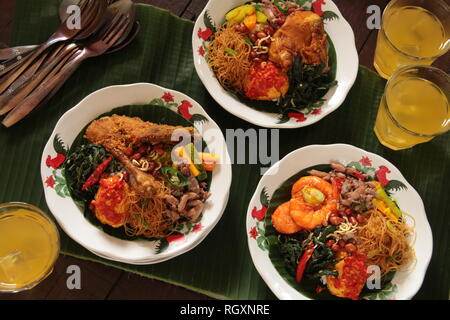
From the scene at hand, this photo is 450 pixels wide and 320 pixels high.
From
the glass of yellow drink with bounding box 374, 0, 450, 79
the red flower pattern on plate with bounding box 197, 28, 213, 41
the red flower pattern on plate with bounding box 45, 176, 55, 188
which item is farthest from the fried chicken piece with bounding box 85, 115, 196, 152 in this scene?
the glass of yellow drink with bounding box 374, 0, 450, 79

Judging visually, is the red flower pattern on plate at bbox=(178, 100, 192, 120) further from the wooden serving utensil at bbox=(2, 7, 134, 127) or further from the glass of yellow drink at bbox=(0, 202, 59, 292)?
the glass of yellow drink at bbox=(0, 202, 59, 292)

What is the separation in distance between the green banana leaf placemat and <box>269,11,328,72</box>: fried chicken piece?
0.46 meters

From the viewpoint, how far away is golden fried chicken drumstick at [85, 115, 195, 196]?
3139mm

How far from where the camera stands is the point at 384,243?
3102mm

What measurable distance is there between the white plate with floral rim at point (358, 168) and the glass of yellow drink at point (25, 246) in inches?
52.0

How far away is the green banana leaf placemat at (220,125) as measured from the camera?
3.23 metres

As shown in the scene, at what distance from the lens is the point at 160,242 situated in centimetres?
313

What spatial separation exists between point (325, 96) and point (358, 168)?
56 centimetres

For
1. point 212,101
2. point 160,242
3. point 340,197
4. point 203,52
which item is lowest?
point 160,242

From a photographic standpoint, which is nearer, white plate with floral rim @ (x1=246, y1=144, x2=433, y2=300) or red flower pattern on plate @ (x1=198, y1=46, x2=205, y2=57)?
white plate with floral rim @ (x1=246, y1=144, x2=433, y2=300)

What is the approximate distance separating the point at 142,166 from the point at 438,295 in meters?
2.20

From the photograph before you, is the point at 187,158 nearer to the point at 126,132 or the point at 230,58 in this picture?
the point at 126,132

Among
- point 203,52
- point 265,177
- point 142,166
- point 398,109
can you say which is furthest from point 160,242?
point 398,109
